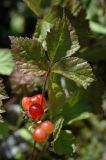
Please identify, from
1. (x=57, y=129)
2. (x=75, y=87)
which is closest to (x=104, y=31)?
(x=75, y=87)

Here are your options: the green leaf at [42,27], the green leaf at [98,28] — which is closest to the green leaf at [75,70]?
the green leaf at [42,27]

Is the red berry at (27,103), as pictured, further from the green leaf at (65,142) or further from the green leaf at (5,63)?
the green leaf at (5,63)

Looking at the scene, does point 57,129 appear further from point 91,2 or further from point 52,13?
point 91,2

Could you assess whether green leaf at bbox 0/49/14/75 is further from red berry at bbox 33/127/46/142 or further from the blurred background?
red berry at bbox 33/127/46/142

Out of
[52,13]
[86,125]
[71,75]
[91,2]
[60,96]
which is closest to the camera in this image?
[71,75]

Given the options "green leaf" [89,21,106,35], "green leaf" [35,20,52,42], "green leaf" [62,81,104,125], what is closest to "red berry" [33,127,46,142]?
"green leaf" [62,81,104,125]

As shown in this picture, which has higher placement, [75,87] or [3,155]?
[75,87]
